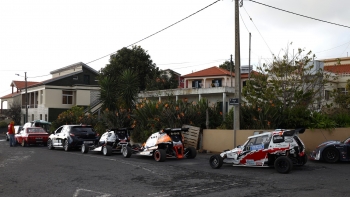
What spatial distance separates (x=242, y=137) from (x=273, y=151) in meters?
6.50

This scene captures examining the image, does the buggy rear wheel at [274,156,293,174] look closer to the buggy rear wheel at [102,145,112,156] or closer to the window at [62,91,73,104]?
the buggy rear wheel at [102,145,112,156]

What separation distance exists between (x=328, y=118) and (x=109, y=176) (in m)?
12.9

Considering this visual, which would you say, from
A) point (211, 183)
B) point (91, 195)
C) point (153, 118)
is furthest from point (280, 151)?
point (153, 118)

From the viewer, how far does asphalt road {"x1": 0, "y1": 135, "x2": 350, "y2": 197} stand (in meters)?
10.2

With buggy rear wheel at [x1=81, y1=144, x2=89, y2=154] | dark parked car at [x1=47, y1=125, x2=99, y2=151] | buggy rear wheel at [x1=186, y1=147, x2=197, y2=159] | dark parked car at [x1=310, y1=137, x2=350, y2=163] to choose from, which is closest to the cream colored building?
dark parked car at [x1=47, y1=125, x2=99, y2=151]

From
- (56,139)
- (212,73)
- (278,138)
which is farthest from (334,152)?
(212,73)

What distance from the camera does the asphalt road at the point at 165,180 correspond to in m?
10.2

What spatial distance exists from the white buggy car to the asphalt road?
288 millimetres

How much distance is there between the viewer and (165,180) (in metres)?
12.2

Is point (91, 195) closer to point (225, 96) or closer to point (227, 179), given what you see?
point (227, 179)

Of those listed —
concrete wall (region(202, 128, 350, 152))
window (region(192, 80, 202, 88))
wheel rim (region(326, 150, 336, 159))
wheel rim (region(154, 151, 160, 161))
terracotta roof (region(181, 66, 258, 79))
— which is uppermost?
terracotta roof (region(181, 66, 258, 79))

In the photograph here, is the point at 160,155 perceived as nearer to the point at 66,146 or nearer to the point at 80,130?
the point at 80,130

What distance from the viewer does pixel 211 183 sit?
11.6 metres

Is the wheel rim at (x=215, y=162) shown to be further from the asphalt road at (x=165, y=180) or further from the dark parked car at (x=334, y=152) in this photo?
the dark parked car at (x=334, y=152)
